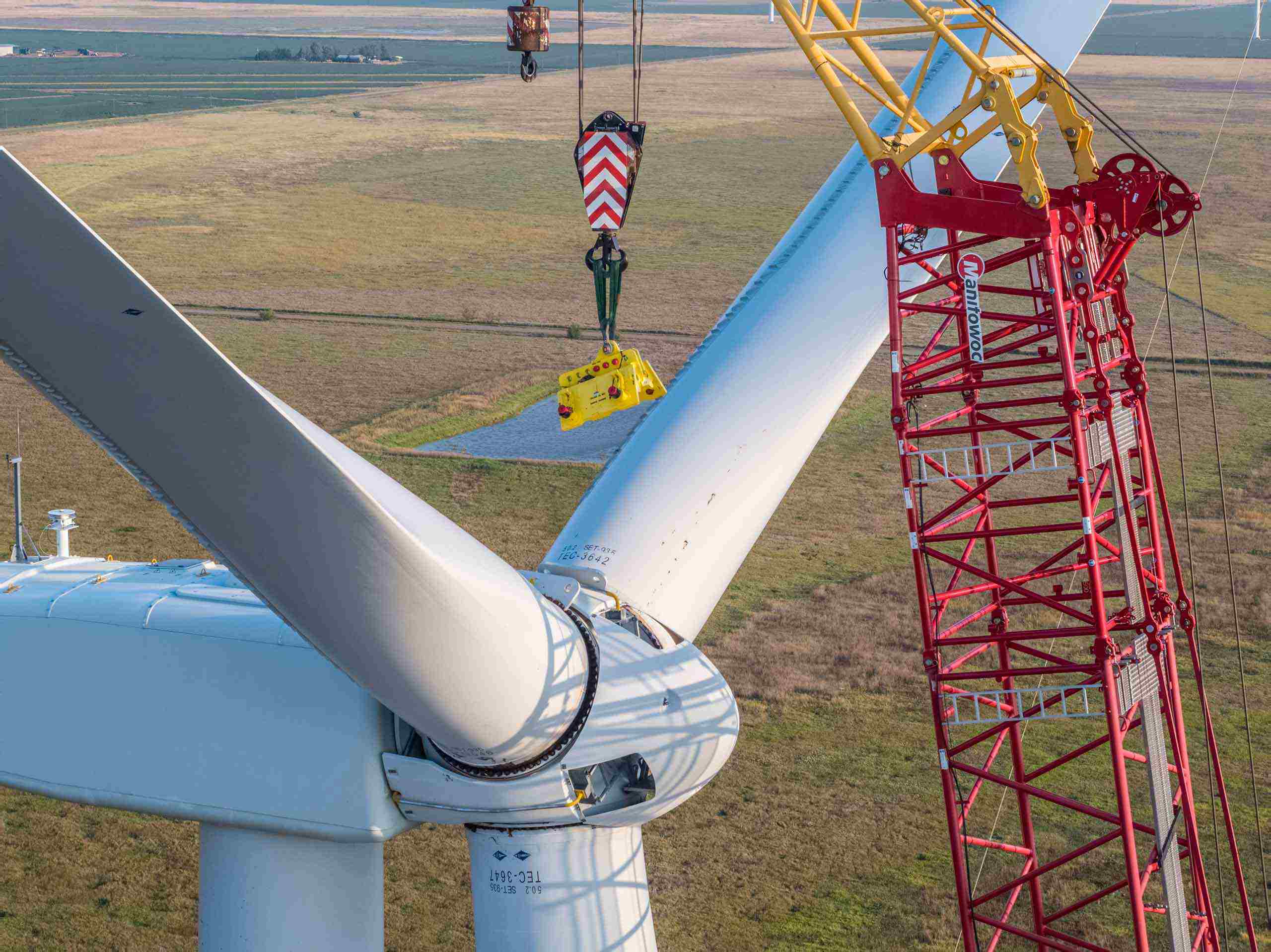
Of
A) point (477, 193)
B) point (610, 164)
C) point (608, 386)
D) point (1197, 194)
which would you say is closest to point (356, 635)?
point (608, 386)

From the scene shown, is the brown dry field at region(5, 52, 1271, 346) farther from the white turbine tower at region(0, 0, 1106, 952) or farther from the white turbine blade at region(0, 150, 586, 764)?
the white turbine blade at region(0, 150, 586, 764)

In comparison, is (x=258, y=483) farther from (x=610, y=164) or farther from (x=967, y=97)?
(x=610, y=164)

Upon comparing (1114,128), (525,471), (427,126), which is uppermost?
(427,126)

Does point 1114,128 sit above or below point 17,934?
above

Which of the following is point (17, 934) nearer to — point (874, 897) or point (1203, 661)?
point (874, 897)

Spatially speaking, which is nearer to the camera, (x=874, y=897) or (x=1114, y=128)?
(x=1114, y=128)

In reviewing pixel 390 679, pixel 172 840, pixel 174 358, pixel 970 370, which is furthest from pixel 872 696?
pixel 174 358
